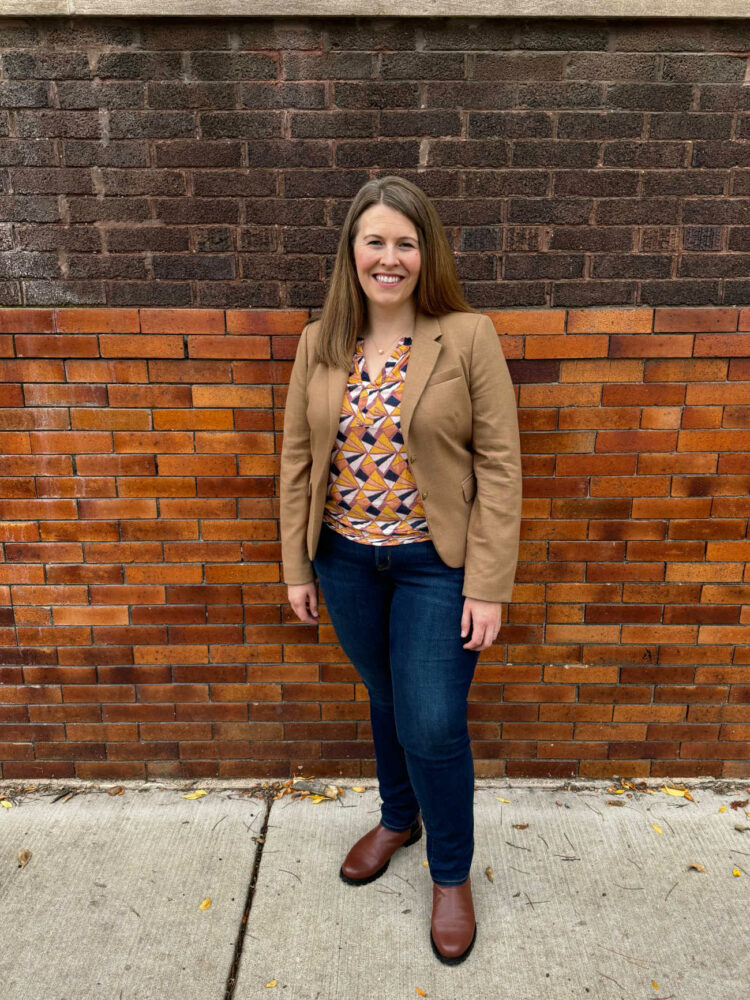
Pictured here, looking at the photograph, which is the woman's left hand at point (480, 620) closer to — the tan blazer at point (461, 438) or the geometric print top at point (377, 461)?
the tan blazer at point (461, 438)

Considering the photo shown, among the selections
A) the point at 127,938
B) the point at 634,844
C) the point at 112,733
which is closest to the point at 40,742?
the point at 112,733

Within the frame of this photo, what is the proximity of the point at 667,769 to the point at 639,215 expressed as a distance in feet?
6.97

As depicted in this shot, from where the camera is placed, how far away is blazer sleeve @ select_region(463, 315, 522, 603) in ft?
6.78

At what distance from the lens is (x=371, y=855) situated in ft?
8.45

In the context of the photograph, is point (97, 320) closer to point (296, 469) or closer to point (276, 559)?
point (296, 469)

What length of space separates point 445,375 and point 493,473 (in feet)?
0.99

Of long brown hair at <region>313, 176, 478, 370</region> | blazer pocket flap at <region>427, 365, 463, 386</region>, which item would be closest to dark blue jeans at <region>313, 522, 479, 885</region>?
blazer pocket flap at <region>427, 365, 463, 386</region>

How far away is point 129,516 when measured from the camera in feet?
9.37

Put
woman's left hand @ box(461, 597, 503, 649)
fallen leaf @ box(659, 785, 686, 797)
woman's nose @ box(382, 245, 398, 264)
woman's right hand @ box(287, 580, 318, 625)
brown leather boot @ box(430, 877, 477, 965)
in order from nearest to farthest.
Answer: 1. woman's nose @ box(382, 245, 398, 264)
2. woman's left hand @ box(461, 597, 503, 649)
3. brown leather boot @ box(430, 877, 477, 965)
4. woman's right hand @ box(287, 580, 318, 625)
5. fallen leaf @ box(659, 785, 686, 797)

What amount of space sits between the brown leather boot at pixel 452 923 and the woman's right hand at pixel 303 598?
937mm

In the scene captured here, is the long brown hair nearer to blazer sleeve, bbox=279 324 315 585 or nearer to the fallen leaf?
blazer sleeve, bbox=279 324 315 585

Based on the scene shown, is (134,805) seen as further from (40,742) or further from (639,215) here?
(639,215)

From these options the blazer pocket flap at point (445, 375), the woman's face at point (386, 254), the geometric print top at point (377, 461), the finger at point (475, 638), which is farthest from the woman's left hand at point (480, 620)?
the woman's face at point (386, 254)

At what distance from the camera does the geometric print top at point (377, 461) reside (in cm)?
209
